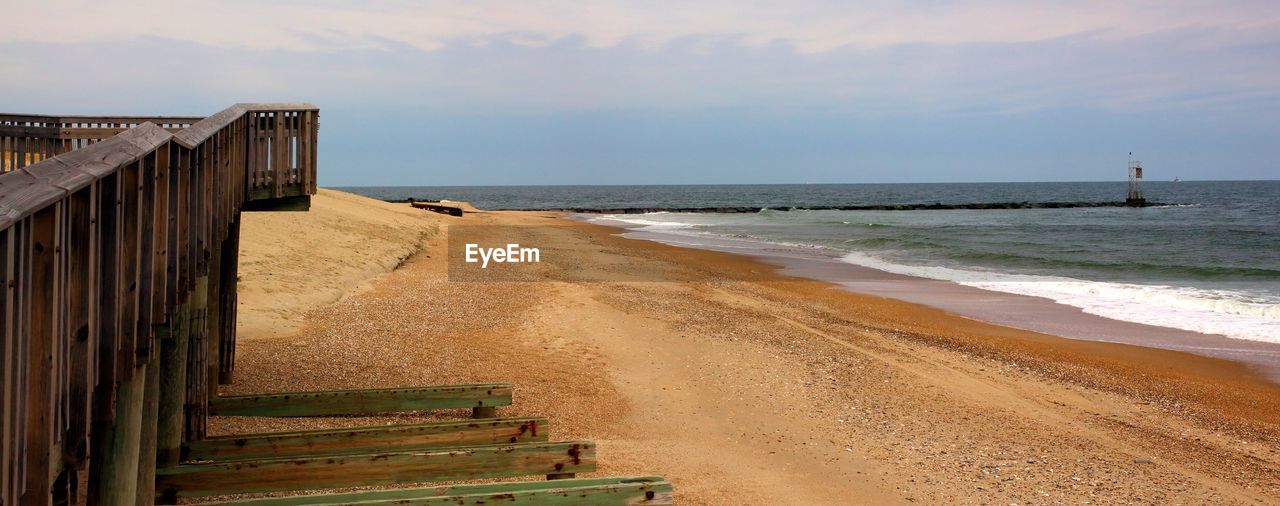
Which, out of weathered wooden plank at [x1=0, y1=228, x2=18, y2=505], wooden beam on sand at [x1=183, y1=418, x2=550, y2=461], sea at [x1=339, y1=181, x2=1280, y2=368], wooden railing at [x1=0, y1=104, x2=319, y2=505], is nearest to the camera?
weathered wooden plank at [x1=0, y1=228, x2=18, y2=505]

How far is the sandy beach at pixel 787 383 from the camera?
7.86 metres

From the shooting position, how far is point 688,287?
65.6 feet

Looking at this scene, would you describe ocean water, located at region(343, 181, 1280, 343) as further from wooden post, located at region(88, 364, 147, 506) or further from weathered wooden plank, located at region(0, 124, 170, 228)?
weathered wooden plank, located at region(0, 124, 170, 228)

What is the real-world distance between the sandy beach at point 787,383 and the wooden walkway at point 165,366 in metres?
1.11

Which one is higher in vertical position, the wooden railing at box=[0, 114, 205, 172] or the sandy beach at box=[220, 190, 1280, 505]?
the wooden railing at box=[0, 114, 205, 172]

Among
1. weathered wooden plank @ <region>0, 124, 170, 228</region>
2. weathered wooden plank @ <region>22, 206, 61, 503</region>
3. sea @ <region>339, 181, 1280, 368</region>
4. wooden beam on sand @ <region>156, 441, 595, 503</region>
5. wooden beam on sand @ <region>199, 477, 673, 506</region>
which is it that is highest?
weathered wooden plank @ <region>0, 124, 170, 228</region>

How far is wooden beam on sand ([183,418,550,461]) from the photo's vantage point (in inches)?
262

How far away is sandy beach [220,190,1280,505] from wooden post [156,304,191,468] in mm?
1981

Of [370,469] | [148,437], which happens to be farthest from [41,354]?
[370,469]

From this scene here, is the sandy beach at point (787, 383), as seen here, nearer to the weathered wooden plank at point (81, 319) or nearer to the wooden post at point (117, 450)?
the wooden post at point (117, 450)

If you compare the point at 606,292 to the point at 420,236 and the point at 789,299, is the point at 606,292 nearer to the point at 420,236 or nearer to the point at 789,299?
the point at 789,299

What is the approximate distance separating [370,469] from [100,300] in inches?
107

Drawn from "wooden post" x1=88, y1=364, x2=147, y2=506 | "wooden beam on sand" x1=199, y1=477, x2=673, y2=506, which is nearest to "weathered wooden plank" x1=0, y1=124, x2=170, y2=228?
"wooden post" x1=88, y1=364, x2=147, y2=506

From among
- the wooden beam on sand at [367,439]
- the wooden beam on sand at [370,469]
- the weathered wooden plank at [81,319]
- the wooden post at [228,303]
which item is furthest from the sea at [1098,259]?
the weathered wooden plank at [81,319]
